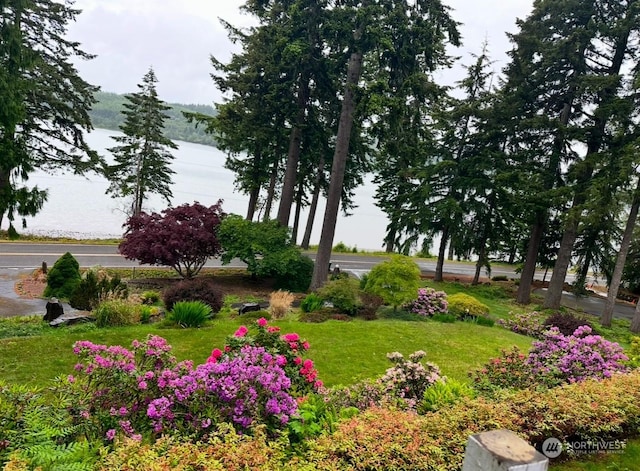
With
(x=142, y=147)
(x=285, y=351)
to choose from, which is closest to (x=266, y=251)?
(x=285, y=351)

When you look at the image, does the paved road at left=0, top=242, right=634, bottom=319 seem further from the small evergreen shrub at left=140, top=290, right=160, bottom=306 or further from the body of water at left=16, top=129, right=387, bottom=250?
the small evergreen shrub at left=140, top=290, right=160, bottom=306

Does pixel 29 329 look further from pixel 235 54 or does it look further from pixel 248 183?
pixel 235 54

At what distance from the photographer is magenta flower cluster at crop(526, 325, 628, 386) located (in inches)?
219

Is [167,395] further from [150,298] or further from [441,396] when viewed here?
[150,298]

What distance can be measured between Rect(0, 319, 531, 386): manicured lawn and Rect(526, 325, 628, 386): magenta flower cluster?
1.48 metres

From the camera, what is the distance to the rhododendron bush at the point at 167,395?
3420mm

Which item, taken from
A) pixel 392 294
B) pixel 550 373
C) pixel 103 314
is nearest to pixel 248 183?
pixel 392 294

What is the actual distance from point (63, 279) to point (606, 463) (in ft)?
42.8

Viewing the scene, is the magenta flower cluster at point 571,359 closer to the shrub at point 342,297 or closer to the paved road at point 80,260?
the shrub at point 342,297

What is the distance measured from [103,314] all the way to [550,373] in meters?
8.07

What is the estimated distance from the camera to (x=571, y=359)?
18.8 ft

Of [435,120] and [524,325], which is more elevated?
[435,120]

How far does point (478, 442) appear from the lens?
2561 millimetres

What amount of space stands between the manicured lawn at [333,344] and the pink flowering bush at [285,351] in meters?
1.70
